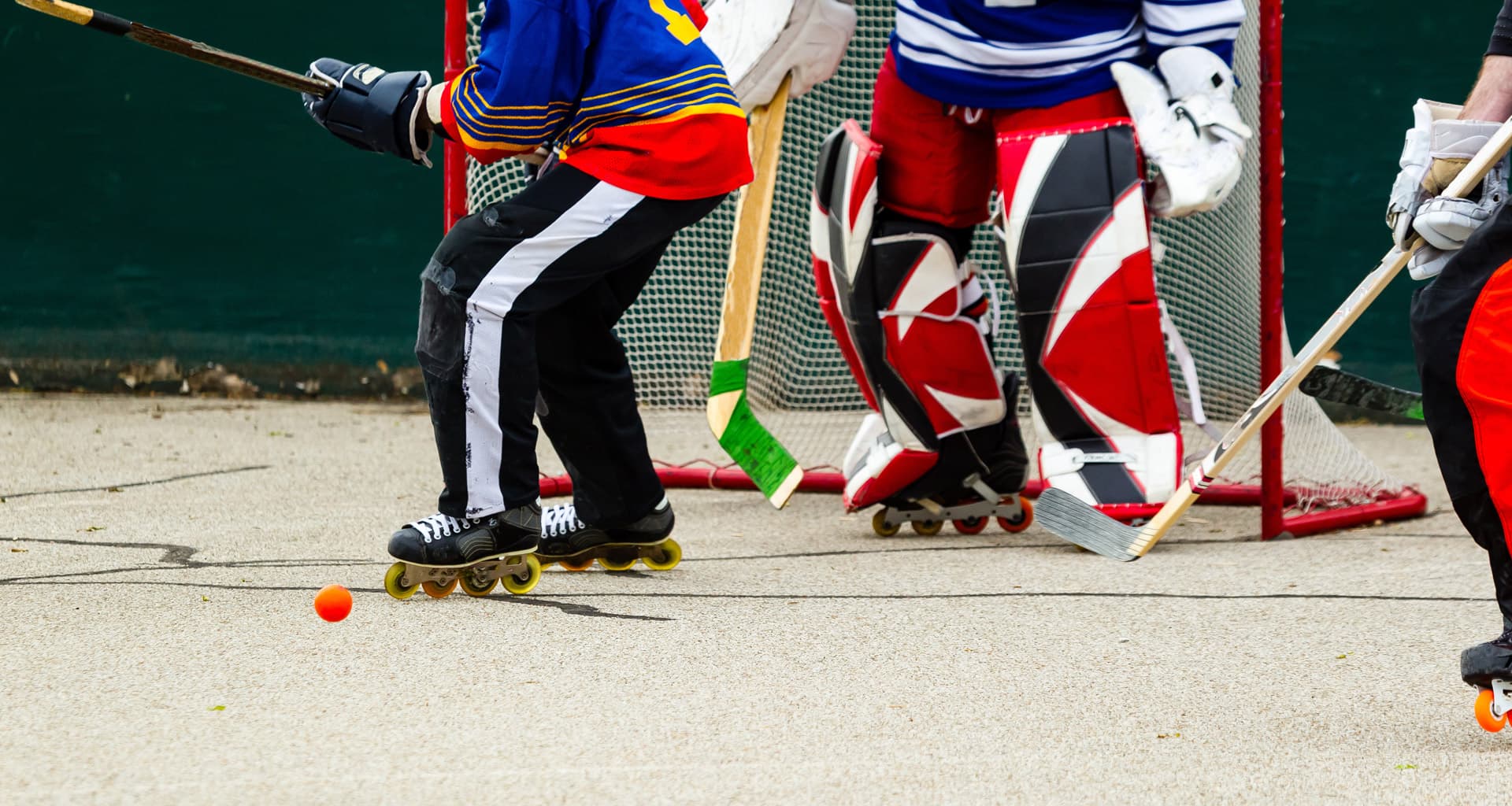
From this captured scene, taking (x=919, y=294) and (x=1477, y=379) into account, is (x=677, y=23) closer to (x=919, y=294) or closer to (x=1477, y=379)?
(x=919, y=294)

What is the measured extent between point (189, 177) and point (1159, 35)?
14.9ft

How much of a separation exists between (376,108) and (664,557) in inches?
43.1

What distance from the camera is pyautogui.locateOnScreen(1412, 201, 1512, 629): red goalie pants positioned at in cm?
218

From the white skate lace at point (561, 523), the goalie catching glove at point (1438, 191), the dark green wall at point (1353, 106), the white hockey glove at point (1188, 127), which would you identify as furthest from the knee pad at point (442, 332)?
the dark green wall at point (1353, 106)

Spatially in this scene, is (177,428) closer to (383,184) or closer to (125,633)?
(383,184)

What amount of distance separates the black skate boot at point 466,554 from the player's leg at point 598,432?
24 centimetres

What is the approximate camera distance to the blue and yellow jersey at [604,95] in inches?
118

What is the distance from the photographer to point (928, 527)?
4.34 m

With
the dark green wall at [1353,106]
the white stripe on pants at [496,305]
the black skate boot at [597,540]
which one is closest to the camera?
the white stripe on pants at [496,305]

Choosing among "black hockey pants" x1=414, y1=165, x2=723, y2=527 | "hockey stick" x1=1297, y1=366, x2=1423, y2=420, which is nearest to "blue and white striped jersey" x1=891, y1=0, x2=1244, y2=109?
"hockey stick" x1=1297, y1=366, x2=1423, y2=420

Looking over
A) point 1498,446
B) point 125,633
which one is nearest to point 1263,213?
point 1498,446

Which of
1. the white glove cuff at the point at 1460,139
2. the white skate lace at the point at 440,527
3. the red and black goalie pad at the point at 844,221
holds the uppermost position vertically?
the white glove cuff at the point at 1460,139

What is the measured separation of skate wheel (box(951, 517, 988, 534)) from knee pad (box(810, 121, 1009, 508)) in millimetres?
236

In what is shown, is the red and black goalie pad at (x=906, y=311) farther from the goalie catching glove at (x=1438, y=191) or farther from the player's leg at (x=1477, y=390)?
the player's leg at (x=1477, y=390)
